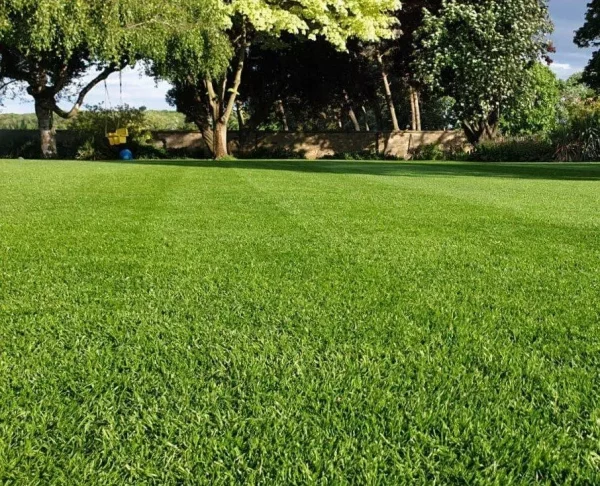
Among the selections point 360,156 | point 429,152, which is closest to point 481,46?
point 429,152

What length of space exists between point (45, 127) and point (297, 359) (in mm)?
25804

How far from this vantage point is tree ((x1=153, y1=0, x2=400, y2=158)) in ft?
65.1

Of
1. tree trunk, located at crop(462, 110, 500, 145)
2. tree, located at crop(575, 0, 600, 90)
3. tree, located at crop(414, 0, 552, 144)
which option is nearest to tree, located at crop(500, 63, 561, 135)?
tree, located at crop(575, 0, 600, 90)

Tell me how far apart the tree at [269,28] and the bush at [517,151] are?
7.19 metres

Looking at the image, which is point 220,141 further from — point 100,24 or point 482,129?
point 482,129

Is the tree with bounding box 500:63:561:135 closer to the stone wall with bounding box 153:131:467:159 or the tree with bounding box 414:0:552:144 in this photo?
the stone wall with bounding box 153:131:467:159

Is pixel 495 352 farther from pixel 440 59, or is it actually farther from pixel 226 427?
pixel 440 59

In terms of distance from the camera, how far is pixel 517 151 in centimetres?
2497

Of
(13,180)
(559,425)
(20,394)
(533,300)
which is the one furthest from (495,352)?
(13,180)

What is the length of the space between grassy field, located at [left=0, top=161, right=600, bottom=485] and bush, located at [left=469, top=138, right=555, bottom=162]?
22033 millimetres

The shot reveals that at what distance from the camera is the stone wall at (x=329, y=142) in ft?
93.6

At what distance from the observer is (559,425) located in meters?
1.61

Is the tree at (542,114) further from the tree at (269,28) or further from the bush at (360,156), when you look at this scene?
the tree at (269,28)

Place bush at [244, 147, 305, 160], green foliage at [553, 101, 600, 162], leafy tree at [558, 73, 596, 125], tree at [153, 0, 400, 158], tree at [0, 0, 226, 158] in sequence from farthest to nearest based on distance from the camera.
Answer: leafy tree at [558, 73, 596, 125], bush at [244, 147, 305, 160], green foliage at [553, 101, 600, 162], tree at [153, 0, 400, 158], tree at [0, 0, 226, 158]
